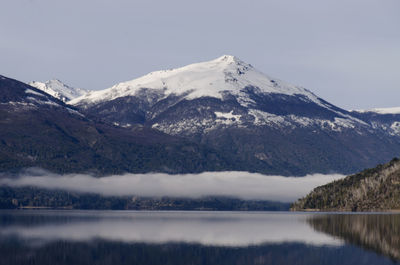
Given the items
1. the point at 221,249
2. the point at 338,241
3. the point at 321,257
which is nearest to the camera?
the point at 321,257

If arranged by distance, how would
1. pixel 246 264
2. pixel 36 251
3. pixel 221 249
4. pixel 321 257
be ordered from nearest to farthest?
pixel 246 264
pixel 321 257
pixel 36 251
pixel 221 249

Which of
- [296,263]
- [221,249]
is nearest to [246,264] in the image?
[296,263]

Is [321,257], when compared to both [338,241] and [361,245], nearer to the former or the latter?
[361,245]

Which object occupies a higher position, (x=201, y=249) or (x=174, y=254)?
(x=201, y=249)

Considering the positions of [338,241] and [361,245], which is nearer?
[361,245]

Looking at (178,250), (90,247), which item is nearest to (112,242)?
(90,247)

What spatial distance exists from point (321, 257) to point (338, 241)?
38542mm

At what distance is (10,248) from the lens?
15462 centimetres

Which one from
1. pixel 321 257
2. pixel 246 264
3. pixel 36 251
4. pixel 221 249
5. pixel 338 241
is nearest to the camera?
pixel 246 264

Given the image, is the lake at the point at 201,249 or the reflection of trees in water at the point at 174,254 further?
the lake at the point at 201,249

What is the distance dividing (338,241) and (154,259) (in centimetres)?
5937

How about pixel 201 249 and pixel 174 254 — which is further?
pixel 201 249

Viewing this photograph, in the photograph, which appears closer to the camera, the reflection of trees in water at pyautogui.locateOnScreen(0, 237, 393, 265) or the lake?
the reflection of trees in water at pyautogui.locateOnScreen(0, 237, 393, 265)

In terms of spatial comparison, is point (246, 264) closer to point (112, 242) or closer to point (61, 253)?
point (61, 253)
